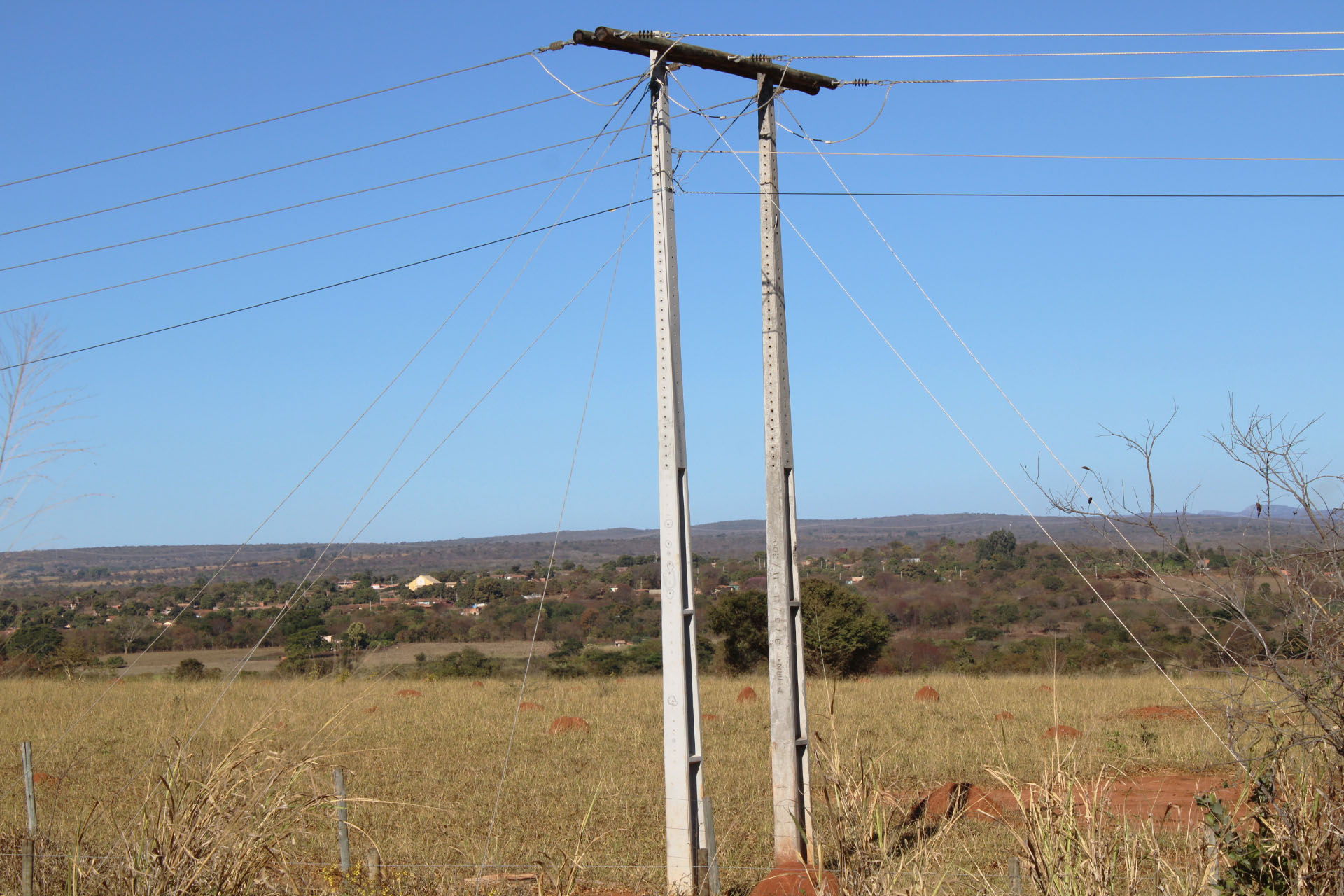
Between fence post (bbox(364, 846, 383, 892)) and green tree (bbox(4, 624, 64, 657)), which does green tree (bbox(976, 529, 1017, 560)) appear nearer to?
green tree (bbox(4, 624, 64, 657))

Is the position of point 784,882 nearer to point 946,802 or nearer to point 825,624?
point 946,802

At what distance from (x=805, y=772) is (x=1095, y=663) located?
26.7m

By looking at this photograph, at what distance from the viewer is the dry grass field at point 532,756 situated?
→ 5.93 m

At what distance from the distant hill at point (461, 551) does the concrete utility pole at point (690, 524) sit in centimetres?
6339

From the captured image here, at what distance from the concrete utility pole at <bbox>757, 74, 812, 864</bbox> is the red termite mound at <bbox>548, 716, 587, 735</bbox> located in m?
9.92

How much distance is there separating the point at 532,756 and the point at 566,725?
2.67 metres

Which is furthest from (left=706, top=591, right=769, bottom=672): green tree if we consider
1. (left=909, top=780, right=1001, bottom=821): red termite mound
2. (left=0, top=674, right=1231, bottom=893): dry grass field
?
(left=909, top=780, right=1001, bottom=821): red termite mound

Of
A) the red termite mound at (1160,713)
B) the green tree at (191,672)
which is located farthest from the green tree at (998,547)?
the red termite mound at (1160,713)

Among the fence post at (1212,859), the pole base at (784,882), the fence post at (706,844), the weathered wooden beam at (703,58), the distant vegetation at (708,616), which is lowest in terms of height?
the distant vegetation at (708,616)

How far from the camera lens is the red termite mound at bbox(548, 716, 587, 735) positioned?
58.9 feet

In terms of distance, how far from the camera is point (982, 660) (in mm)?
33844

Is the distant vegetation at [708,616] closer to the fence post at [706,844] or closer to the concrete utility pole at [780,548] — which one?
the concrete utility pole at [780,548]

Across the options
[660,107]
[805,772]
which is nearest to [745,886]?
[805,772]

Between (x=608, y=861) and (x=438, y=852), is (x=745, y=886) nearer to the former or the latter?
(x=608, y=861)
